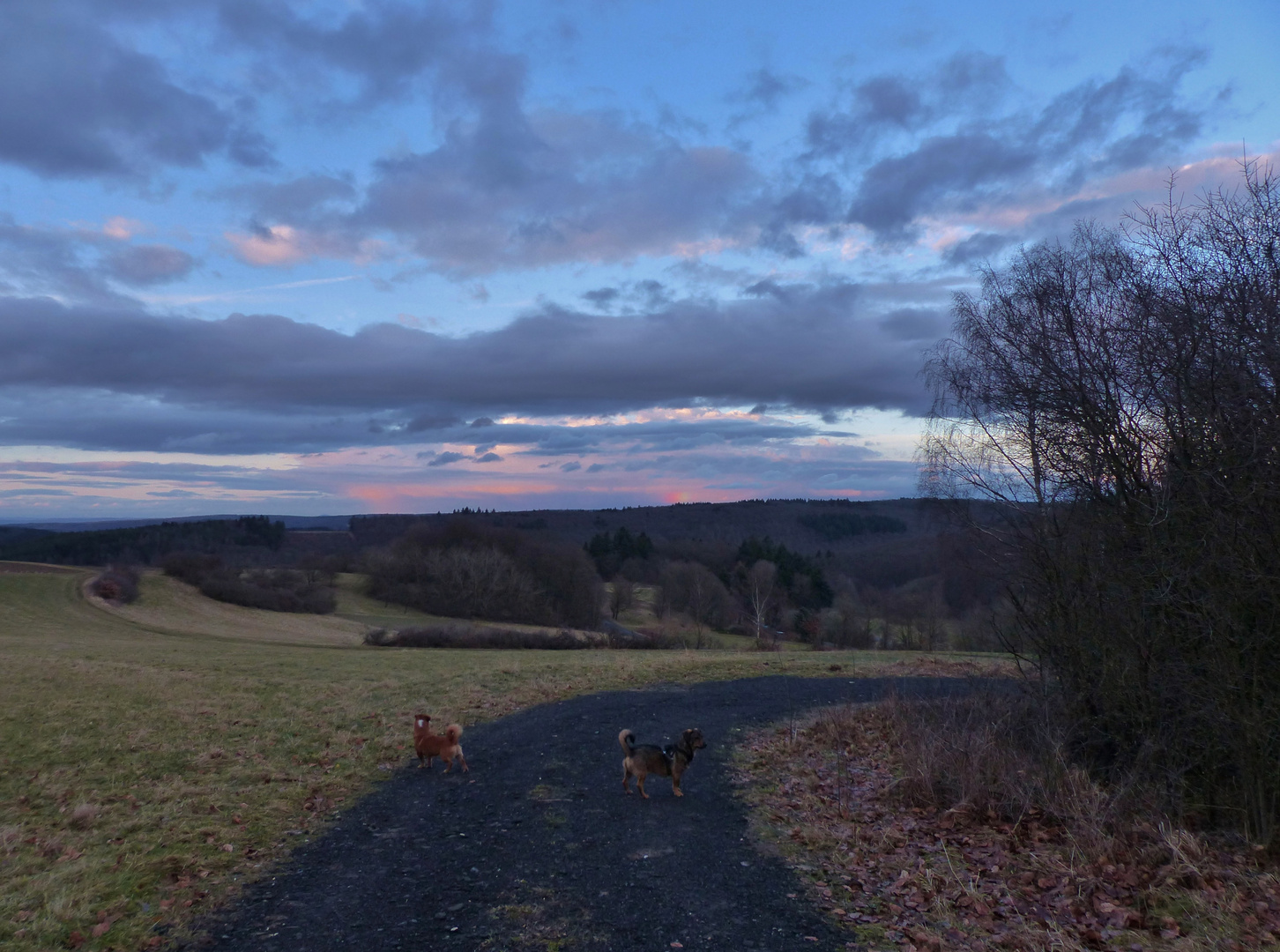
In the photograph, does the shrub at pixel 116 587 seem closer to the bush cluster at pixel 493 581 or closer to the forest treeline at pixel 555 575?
the forest treeline at pixel 555 575

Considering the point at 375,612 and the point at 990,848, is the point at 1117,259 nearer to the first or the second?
the point at 990,848

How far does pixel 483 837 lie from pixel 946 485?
7925 mm

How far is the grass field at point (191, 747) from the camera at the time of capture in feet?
20.3

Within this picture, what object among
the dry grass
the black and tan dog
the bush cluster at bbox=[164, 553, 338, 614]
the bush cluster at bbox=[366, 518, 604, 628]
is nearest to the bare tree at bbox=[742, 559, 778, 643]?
the bush cluster at bbox=[366, 518, 604, 628]

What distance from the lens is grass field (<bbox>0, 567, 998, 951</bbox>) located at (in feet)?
20.3

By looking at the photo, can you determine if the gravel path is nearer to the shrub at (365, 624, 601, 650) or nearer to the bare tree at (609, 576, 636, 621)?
the shrub at (365, 624, 601, 650)

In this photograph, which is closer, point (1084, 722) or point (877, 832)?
point (877, 832)

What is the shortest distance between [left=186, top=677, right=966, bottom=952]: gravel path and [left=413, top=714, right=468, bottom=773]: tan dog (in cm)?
19

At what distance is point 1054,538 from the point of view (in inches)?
386

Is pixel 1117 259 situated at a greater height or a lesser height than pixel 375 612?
greater

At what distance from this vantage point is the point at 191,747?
37.1 feet

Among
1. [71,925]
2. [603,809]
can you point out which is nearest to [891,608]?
[603,809]

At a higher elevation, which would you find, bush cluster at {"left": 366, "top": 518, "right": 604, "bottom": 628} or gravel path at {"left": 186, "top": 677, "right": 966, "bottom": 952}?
gravel path at {"left": 186, "top": 677, "right": 966, "bottom": 952}

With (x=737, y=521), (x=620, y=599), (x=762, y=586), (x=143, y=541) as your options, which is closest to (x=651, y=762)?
(x=762, y=586)
